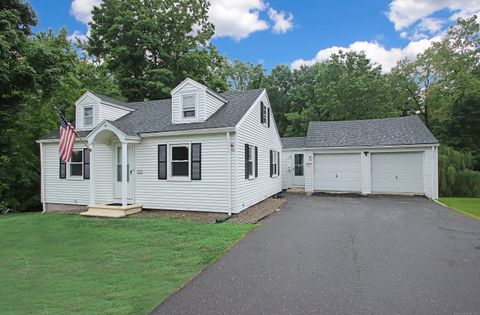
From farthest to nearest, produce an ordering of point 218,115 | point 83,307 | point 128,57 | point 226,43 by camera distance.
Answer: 1. point 226,43
2. point 128,57
3. point 218,115
4. point 83,307

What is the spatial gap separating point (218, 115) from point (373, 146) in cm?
964

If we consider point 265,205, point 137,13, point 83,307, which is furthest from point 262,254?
point 137,13

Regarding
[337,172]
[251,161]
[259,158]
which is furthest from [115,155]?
[337,172]

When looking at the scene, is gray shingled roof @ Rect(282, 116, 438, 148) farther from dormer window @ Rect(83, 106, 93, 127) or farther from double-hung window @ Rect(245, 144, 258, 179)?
dormer window @ Rect(83, 106, 93, 127)

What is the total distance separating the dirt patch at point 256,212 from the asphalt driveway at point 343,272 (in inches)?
35.2

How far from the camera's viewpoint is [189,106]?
11125 millimetres

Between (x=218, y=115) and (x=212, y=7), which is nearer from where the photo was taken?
(x=218, y=115)

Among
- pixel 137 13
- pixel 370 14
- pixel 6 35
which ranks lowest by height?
pixel 6 35

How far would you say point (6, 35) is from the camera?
8211 mm

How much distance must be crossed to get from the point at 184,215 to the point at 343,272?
6459 millimetres

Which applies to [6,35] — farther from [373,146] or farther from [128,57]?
[128,57]

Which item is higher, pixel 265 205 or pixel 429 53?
pixel 429 53

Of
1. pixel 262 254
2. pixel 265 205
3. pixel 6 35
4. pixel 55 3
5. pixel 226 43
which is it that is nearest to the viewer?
pixel 262 254

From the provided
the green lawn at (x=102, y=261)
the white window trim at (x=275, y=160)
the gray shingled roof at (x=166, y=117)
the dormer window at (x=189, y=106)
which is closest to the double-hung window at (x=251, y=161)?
the gray shingled roof at (x=166, y=117)
